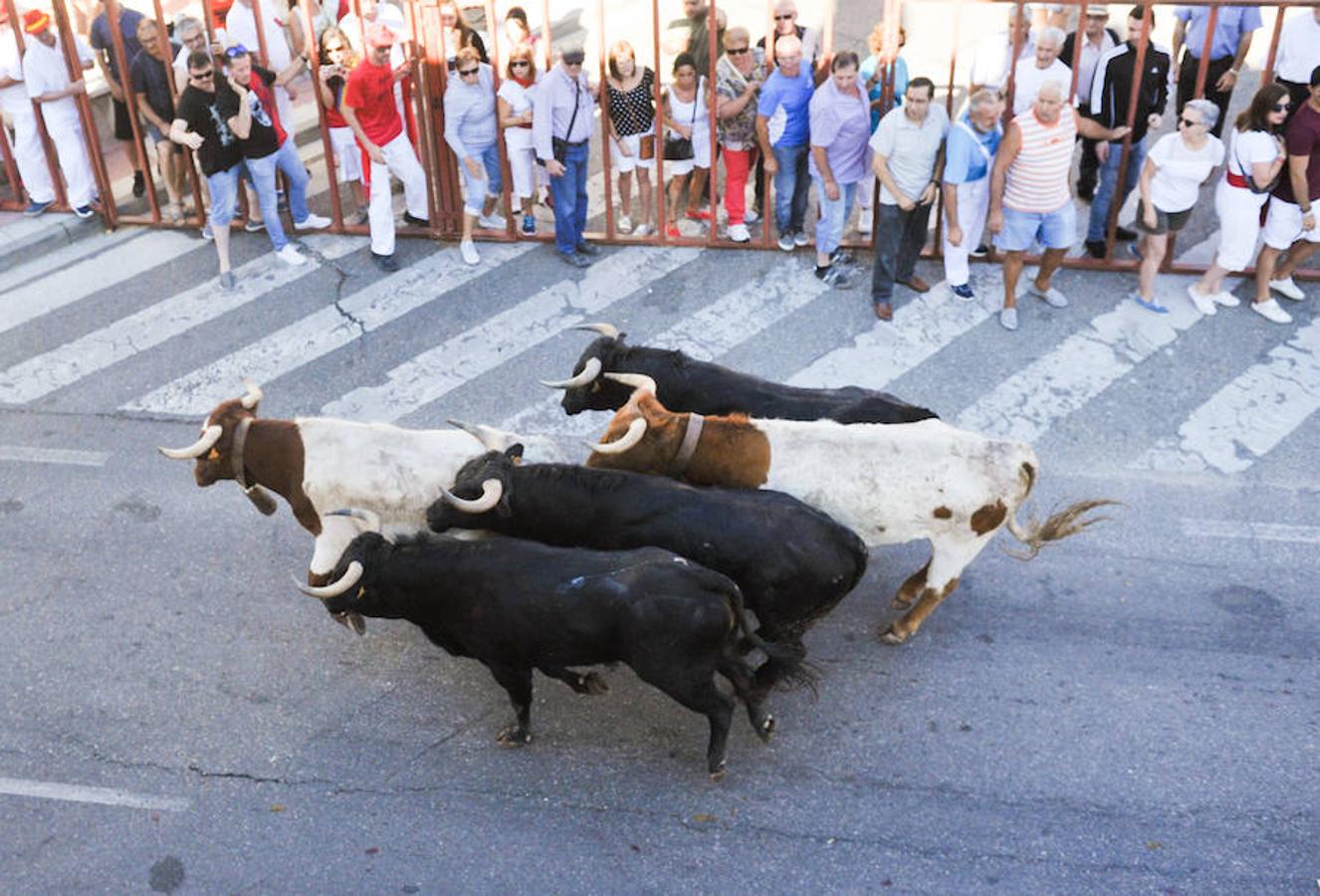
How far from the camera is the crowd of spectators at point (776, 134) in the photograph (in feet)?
34.0

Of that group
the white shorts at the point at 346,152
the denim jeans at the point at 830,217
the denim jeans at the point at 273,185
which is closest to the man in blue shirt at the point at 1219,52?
the denim jeans at the point at 830,217

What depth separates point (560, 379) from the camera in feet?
33.5

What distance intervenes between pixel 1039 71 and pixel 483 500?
21.2 ft

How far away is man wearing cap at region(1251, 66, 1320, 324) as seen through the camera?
10172mm

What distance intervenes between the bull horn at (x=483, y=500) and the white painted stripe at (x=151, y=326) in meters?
4.99

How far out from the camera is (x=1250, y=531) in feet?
27.6

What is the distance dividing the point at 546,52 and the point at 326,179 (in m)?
3.23

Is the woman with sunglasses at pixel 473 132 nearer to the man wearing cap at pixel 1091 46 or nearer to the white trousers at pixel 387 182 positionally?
the white trousers at pixel 387 182

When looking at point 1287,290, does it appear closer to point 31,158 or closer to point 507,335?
point 507,335

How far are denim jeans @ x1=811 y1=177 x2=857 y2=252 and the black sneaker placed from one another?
17cm

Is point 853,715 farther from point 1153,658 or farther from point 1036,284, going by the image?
point 1036,284

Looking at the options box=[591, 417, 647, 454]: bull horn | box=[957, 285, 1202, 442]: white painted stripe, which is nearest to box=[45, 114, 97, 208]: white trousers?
box=[591, 417, 647, 454]: bull horn

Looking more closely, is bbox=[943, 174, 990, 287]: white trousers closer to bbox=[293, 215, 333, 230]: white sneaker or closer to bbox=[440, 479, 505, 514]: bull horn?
bbox=[440, 479, 505, 514]: bull horn

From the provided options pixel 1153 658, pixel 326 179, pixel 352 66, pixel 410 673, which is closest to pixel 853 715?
pixel 1153 658
